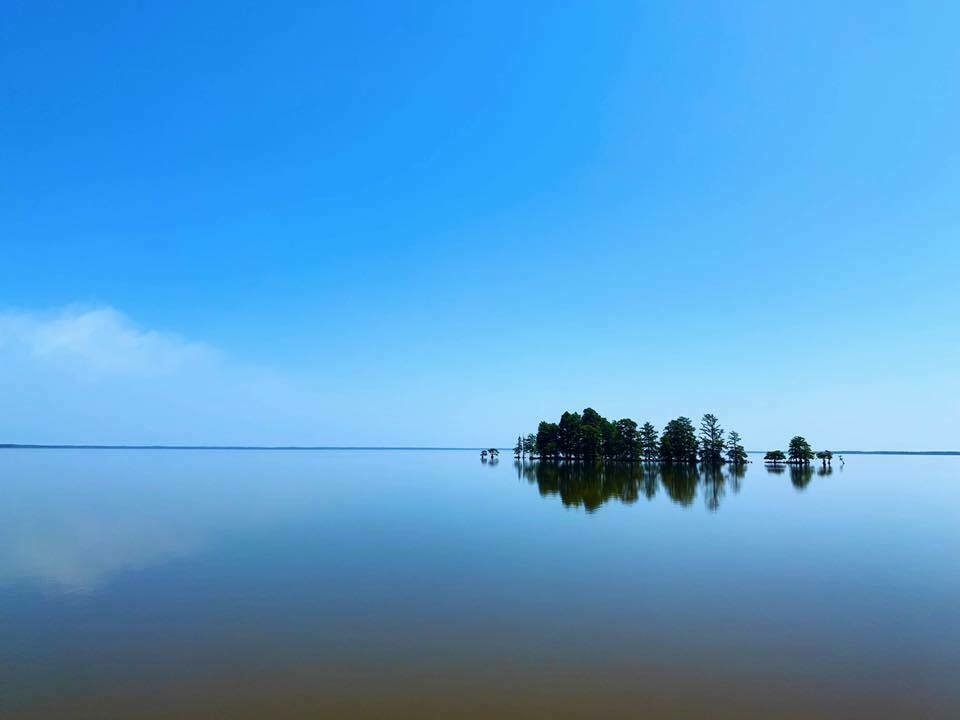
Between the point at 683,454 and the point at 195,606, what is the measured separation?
9646 cm

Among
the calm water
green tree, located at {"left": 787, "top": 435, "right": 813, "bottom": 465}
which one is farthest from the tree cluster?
the calm water

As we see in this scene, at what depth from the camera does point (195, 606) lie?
503 inches

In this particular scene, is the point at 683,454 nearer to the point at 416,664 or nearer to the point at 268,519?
the point at 268,519

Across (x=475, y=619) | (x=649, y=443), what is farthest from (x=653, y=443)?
(x=475, y=619)

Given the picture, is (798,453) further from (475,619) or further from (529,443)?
(475,619)

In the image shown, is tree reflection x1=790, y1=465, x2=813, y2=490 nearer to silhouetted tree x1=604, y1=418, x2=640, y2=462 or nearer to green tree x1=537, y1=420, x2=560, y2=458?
silhouetted tree x1=604, y1=418, x2=640, y2=462

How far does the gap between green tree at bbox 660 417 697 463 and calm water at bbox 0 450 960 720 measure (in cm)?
7315

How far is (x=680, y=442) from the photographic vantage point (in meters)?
97.2

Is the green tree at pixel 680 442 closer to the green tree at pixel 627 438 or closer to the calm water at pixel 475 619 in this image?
the green tree at pixel 627 438

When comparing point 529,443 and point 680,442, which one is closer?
point 680,442

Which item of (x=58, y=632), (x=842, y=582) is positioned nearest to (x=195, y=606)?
(x=58, y=632)

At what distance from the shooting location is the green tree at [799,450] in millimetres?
91562

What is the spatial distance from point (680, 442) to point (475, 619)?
9388cm

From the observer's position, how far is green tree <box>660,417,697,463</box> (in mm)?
97188
